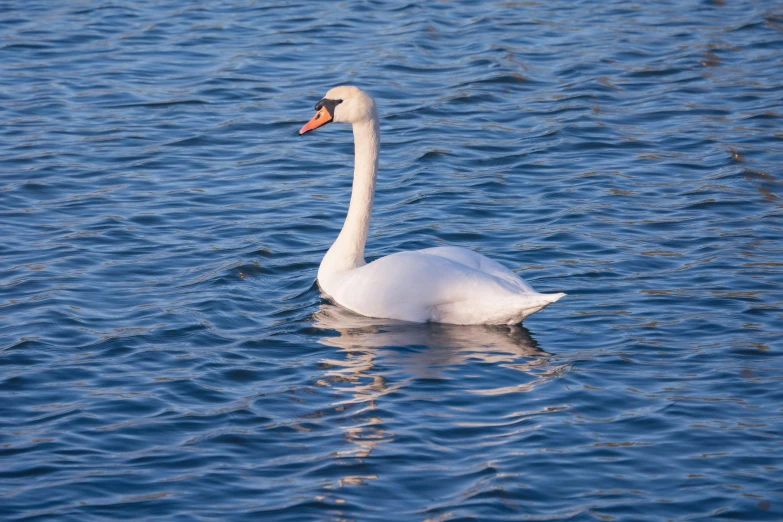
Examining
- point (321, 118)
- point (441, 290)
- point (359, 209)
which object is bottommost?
point (441, 290)

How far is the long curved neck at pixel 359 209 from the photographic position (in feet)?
31.0

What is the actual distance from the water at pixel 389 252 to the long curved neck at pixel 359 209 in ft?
1.14

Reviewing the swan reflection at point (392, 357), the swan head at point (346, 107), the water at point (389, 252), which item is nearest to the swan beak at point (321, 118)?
the swan head at point (346, 107)

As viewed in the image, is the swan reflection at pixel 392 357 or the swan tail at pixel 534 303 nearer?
the swan reflection at pixel 392 357

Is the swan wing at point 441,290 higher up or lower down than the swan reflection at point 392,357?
higher up

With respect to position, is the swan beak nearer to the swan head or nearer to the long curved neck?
the swan head

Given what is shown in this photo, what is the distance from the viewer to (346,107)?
9492 millimetres

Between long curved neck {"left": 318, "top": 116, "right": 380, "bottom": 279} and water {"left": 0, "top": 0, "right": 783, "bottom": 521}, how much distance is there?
1.14ft

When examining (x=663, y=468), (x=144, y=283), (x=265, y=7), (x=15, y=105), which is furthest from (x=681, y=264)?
(x=265, y=7)

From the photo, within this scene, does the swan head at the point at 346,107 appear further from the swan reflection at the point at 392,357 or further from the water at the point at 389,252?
the swan reflection at the point at 392,357

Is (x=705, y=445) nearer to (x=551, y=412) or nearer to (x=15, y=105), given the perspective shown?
(x=551, y=412)

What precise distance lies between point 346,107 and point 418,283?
1707 millimetres

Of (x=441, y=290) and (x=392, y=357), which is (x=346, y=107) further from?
(x=392, y=357)

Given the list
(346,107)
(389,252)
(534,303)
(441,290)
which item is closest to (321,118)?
(346,107)
